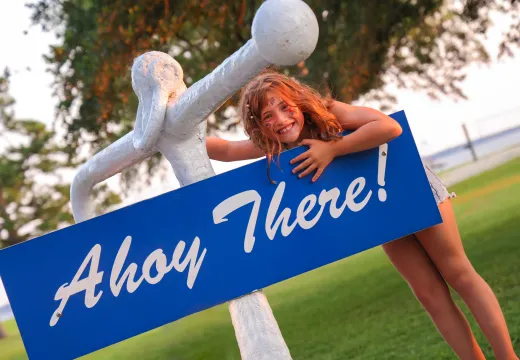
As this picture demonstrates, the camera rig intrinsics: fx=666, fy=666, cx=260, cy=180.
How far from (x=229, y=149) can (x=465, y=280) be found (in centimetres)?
67

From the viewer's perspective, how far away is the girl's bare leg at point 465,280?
5.30 feet

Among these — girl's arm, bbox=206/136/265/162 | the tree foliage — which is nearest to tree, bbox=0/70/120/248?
the tree foliage

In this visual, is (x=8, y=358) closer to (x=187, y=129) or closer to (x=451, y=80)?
(x=451, y=80)

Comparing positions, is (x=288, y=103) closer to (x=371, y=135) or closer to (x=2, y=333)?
(x=371, y=135)

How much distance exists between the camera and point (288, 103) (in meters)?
1.46

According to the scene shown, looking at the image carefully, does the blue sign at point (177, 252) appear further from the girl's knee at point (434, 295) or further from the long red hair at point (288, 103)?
the girl's knee at point (434, 295)

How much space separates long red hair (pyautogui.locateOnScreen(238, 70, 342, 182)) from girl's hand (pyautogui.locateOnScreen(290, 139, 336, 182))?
4.0 inches

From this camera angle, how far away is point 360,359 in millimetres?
3277

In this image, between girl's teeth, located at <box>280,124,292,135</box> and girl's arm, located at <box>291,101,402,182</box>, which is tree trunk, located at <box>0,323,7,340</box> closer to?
girl's teeth, located at <box>280,124,292,135</box>

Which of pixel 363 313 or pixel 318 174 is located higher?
pixel 318 174

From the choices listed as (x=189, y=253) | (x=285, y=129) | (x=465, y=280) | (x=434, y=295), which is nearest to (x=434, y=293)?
(x=434, y=295)

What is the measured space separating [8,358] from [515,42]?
18.9 ft

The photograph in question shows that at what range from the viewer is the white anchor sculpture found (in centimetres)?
111

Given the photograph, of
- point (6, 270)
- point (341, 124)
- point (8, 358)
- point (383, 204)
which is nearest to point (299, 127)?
point (341, 124)
